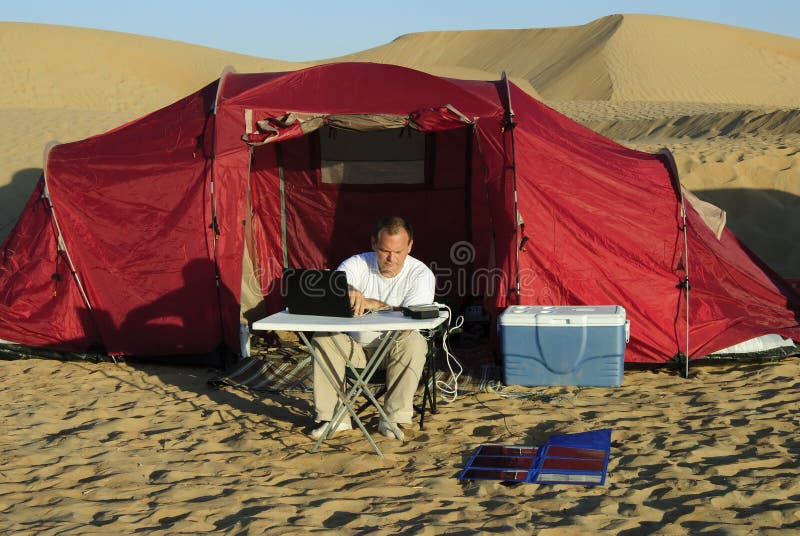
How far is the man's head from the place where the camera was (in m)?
4.89

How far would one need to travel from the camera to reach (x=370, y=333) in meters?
4.93

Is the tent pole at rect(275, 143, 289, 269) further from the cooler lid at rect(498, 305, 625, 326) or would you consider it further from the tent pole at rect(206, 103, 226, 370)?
the cooler lid at rect(498, 305, 625, 326)

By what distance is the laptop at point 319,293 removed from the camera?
4.53 meters

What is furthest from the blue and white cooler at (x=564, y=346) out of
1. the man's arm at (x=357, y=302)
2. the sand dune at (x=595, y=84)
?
the sand dune at (x=595, y=84)

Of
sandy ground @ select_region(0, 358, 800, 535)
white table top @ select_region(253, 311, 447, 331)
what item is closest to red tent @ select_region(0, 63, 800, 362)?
sandy ground @ select_region(0, 358, 800, 535)

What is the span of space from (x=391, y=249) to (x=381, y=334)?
0.46 metres

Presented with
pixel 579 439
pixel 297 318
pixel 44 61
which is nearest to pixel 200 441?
pixel 297 318

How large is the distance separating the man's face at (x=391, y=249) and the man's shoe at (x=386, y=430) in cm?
81

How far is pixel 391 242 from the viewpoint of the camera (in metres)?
4.89

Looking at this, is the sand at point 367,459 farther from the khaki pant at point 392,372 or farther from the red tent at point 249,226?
the red tent at point 249,226

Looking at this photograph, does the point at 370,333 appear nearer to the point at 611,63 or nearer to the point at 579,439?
the point at 579,439

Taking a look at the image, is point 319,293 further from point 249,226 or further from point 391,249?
point 249,226

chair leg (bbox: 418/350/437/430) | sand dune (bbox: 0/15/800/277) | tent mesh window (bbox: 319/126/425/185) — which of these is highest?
sand dune (bbox: 0/15/800/277)

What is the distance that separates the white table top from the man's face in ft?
1.51
